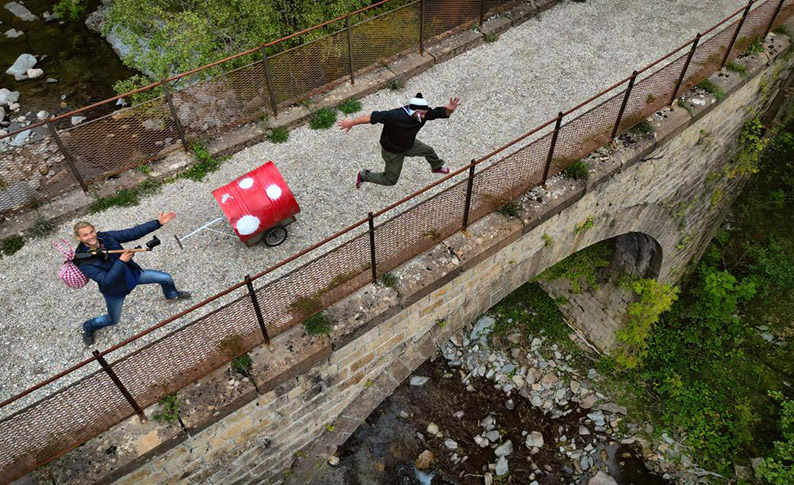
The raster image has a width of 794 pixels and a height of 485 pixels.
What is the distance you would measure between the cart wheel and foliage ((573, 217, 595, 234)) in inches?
171

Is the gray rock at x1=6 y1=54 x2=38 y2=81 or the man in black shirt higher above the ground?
the man in black shirt

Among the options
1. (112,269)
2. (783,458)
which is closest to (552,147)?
(112,269)

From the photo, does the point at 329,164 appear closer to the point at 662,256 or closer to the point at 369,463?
the point at 369,463

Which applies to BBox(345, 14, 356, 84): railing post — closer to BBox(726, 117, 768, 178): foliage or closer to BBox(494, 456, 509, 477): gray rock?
BBox(726, 117, 768, 178): foliage

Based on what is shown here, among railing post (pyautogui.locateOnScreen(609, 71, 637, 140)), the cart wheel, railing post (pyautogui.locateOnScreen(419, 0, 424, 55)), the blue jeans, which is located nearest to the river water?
railing post (pyautogui.locateOnScreen(419, 0, 424, 55))

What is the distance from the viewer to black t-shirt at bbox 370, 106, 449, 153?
7066mm

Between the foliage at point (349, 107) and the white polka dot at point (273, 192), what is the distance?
8.52 ft

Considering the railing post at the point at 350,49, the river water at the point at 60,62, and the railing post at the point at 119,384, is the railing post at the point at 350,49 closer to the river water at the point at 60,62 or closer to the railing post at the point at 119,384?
the railing post at the point at 119,384

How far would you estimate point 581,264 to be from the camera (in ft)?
38.9

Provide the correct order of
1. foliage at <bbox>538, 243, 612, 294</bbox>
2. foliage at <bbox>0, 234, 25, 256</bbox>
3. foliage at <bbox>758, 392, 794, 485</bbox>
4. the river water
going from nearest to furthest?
foliage at <bbox>0, 234, 25, 256</bbox> < foliage at <bbox>758, 392, 794, 485</bbox> < foliage at <bbox>538, 243, 612, 294</bbox> < the river water

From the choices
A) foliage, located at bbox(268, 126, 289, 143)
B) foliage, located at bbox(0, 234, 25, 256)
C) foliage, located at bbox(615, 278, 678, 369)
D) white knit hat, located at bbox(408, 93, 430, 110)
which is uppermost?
white knit hat, located at bbox(408, 93, 430, 110)

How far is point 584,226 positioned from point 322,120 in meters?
4.37

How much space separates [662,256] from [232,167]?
8.68 metres

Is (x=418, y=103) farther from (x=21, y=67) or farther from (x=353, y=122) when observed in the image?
(x=21, y=67)
